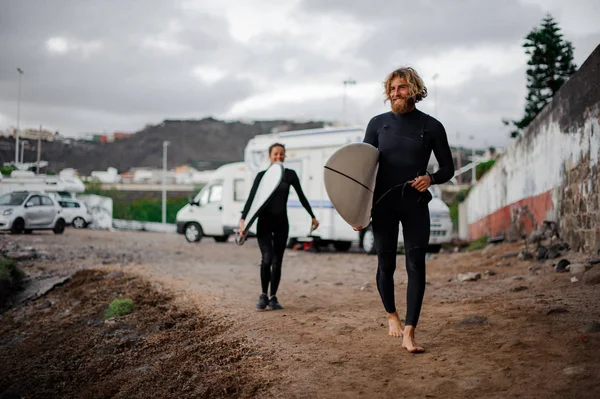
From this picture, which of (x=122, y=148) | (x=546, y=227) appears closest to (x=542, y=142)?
(x=546, y=227)

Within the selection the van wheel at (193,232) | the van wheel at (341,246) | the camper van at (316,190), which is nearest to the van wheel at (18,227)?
the van wheel at (193,232)

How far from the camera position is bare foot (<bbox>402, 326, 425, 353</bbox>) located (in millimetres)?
4484

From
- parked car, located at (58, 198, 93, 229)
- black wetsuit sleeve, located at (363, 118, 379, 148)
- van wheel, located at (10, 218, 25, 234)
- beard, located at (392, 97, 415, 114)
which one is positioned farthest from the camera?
parked car, located at (58, 198, 93, 229)

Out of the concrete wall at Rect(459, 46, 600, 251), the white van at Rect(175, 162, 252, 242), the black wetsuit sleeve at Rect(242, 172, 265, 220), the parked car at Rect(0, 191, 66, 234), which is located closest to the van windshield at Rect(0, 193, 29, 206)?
the parked car at Rect(0, 191, 66, 234)

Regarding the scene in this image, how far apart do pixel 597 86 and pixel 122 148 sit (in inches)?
5241

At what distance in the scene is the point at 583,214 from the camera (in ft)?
28.8

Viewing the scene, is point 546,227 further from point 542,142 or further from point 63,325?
point 63,325

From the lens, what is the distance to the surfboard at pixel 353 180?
15.4ft

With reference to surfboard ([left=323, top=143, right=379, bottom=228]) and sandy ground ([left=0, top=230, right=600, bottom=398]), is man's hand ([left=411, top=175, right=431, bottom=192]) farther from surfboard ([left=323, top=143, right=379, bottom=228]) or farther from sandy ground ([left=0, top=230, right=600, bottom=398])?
sandy ground ([left=0, top=230, right=600, bottom=398])

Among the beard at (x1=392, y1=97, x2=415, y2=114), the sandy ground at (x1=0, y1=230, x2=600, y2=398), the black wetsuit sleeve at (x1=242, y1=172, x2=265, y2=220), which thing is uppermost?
the beard at (x1=392, y1=97, x2=415, y2=114)

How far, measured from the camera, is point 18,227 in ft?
66.8

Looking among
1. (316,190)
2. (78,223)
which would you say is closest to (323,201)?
(316,190)

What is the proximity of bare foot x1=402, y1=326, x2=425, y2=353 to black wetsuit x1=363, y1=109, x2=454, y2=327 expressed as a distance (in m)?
0.05

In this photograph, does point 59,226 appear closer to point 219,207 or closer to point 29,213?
point 29,213
